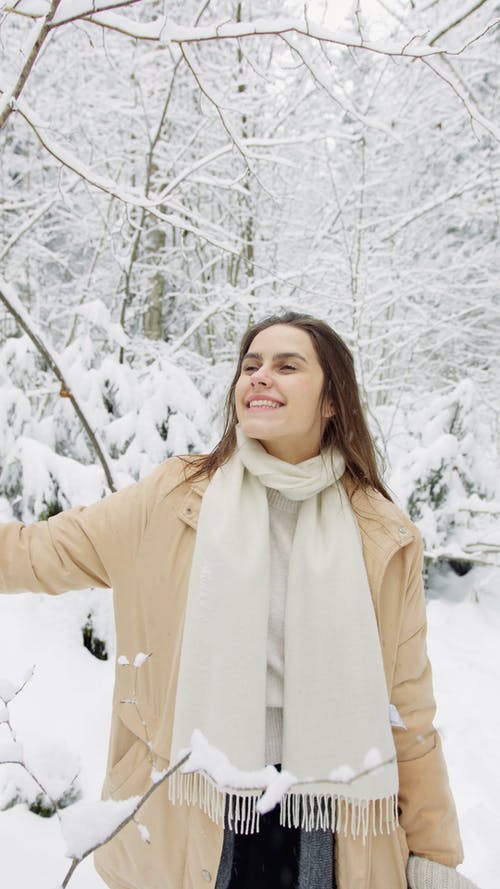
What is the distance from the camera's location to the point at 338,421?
1407mm

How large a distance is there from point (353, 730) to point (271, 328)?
3.17 feet

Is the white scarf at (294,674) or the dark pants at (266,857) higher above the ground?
the white scarf at (294,674)

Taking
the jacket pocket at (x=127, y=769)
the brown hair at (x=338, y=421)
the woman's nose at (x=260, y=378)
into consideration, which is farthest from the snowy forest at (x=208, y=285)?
the woman's nose at (x=260, y=378)

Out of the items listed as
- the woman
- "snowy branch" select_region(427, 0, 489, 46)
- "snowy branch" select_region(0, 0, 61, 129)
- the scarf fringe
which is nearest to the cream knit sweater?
the woman

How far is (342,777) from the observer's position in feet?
1.58

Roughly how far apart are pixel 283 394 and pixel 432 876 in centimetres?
111

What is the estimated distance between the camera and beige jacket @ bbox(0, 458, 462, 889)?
115cm

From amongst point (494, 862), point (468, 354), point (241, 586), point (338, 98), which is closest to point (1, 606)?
point (241, 586)

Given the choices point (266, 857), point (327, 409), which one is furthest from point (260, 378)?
point (266, 857)

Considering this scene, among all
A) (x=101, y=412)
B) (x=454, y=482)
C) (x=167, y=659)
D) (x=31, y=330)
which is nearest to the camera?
(x=167, y=659)

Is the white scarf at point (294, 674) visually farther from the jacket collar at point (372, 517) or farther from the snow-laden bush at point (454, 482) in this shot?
the snow-laden bush at point (454, 482)

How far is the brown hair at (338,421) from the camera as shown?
140 centimetres

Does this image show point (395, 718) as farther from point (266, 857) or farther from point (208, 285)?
point (208, 285)

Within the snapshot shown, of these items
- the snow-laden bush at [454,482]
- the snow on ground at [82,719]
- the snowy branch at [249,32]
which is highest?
the snowy branch at [249,32]
